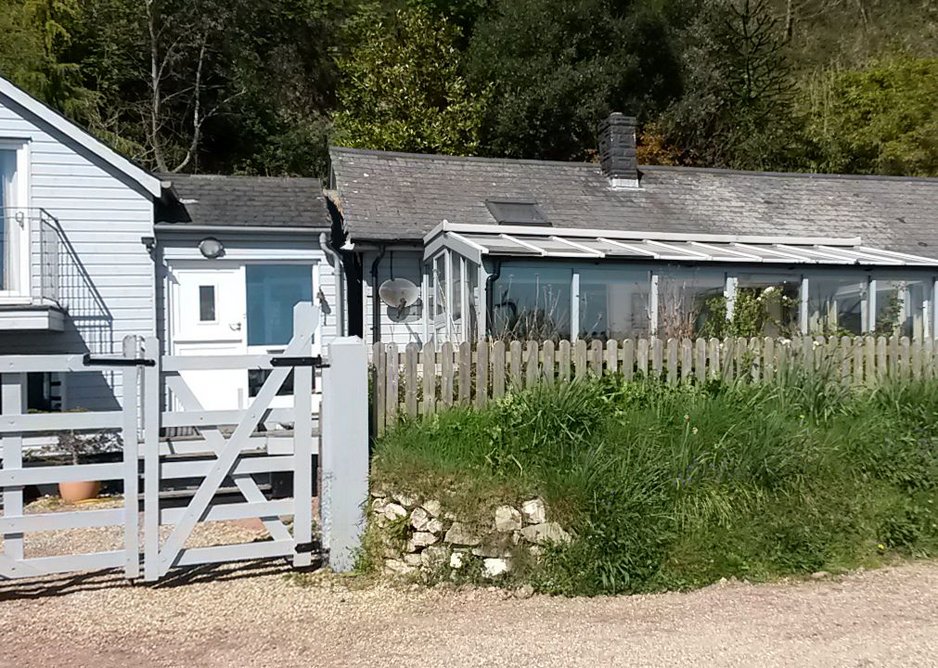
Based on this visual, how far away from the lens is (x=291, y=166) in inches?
1035

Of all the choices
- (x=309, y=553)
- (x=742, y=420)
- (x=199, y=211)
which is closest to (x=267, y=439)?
(x=309, y=553)

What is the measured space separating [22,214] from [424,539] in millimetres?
8421

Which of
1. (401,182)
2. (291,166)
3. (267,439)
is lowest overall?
(267,439)

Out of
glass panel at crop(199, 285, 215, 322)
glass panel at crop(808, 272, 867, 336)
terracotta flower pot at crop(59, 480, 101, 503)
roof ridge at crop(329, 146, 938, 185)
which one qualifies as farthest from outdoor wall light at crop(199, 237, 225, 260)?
glass panel at crop(808, 272, 867, 336)

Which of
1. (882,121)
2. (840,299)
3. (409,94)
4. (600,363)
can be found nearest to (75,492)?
(600,363)

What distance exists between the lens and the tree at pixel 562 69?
971 inches

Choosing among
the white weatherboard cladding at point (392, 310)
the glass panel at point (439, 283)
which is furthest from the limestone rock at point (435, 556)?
the white weatherboard cladding at point (392, 310)

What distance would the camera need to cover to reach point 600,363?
23.0ft

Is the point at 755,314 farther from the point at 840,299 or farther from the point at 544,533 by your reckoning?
the point at 544,533

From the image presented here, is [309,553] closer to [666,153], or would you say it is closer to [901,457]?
[901,457]

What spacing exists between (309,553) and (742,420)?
12.1ft

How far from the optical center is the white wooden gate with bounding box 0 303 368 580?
17.5ft

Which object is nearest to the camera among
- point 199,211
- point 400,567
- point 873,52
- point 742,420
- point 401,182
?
point 400,567

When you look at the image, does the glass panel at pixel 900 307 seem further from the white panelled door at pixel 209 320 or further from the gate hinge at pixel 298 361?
the white panelled door at pixel 209 320
